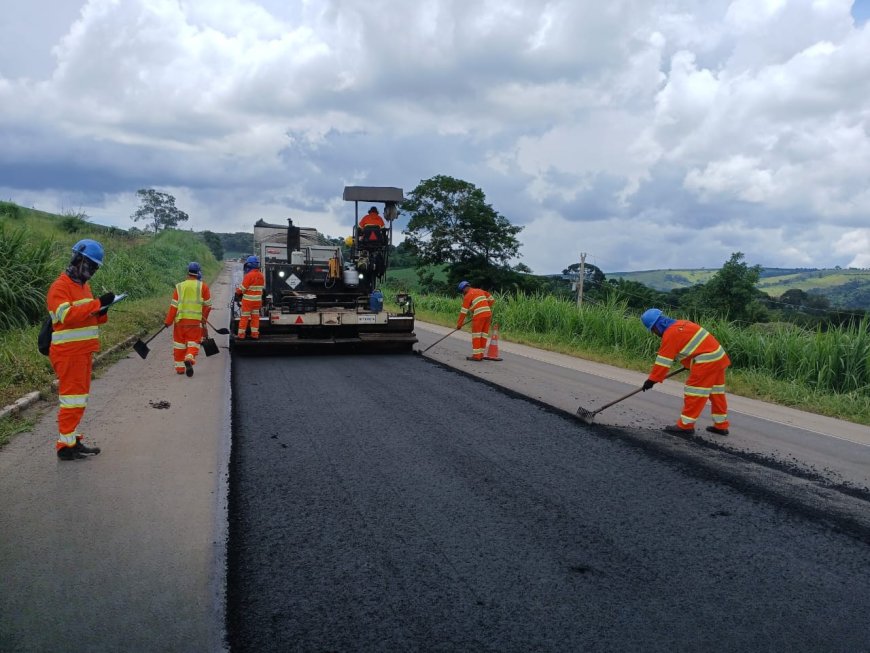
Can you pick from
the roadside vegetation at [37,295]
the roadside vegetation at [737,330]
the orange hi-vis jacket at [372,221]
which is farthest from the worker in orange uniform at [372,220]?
the roadside vegetation at [37,295]

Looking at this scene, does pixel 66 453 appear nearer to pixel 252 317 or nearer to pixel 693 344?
pixel 693 344

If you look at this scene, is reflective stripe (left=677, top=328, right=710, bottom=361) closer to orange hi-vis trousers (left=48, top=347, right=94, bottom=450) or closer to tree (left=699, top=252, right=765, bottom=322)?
orange hi-vis trousers (left=48, top=347, right=94, bottom=450)

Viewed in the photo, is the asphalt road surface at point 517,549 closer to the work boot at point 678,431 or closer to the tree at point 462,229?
the work boot at point 678,431

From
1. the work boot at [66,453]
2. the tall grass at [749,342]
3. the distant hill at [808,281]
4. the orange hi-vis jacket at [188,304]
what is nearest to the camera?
the work boot at [66,453]

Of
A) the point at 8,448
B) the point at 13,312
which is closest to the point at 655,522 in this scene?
the point at 8,448

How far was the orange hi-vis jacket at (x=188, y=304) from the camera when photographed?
1015 cm

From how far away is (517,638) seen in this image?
3111 mm

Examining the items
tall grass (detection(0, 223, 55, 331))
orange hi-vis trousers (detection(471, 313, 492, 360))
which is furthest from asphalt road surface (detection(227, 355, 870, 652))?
tall grass (detection(0, 223, 55, 331))

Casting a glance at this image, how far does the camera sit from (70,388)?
5.59 meters

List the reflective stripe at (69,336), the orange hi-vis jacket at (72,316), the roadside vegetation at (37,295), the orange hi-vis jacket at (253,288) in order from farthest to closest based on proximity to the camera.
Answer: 1. the orange hi-vis jacket at (253,288)
2. the roadside vegetation at (37,295)
3. the reflective stripe at (69,336)
4. the orange hi-vis jacket at (72,316)

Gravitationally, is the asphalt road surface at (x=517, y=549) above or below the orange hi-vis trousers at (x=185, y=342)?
below

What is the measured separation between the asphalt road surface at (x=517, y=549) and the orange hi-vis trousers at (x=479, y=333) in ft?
19.5

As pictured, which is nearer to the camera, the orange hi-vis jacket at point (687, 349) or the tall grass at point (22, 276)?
the orange hi-vis jacket at point (687, 349)

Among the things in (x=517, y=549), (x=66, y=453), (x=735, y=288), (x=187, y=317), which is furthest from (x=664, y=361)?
(x=735, y=288)
